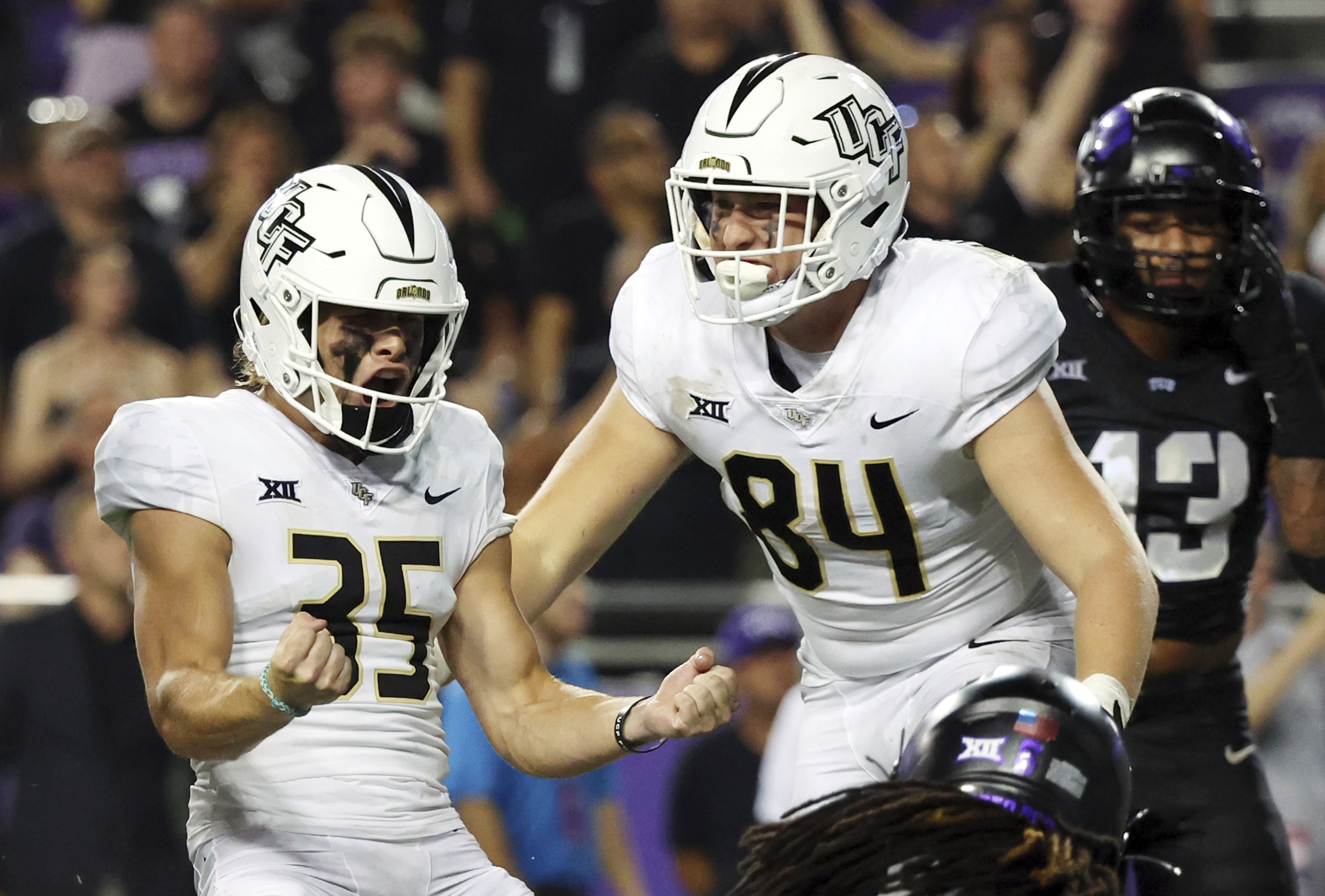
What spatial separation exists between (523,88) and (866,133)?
4.09 m

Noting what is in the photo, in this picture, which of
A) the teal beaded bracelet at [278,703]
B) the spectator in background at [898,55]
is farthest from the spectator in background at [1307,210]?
the teal beaded bracelet at [278,703]

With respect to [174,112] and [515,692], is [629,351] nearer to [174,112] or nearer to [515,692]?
[515,692]

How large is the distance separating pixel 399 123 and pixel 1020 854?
16.7ft

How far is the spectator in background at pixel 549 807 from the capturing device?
483 centimetres

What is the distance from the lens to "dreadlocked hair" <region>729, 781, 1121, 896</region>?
2.07m

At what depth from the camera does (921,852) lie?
82.7 inches

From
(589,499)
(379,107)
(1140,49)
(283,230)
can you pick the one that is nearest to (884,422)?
(589,499)

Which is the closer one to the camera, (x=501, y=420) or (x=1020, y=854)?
(x=1020, y=854)

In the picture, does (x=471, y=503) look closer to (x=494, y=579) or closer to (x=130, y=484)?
(x=494, y=579)

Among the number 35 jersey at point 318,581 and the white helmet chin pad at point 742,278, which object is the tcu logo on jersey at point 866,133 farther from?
the number 35 jersey at point 318,581

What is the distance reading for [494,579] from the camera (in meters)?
2.92

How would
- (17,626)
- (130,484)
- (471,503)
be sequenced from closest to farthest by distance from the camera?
(130,484), (471,503), (17,626)

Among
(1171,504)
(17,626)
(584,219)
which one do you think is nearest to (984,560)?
(1171,504)

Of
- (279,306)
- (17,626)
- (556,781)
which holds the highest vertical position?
(279,306)
